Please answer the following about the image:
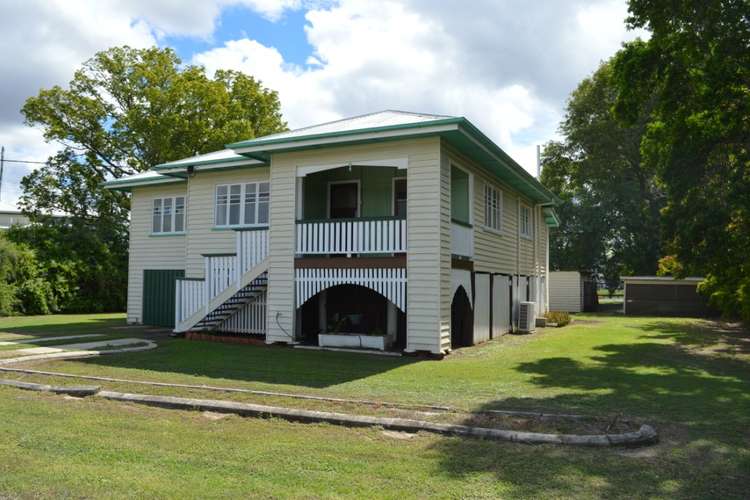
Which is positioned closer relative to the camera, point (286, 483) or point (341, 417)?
point (286, 483)

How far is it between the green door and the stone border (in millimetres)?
11675

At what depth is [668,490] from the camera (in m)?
4.56

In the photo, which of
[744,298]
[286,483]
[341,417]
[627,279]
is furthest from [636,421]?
[627,279]

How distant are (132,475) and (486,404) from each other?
441 centimetres

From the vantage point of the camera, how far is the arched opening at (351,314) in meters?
15.0

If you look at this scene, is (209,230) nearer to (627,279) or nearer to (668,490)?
(668,490)

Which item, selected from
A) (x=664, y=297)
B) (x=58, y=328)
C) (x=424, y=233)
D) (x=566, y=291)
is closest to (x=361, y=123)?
(x=424, y=233)

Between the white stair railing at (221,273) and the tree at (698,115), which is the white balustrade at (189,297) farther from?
the tree at (698,115)

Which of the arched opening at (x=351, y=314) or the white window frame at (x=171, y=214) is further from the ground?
the white window frame at (x=171, y=214)

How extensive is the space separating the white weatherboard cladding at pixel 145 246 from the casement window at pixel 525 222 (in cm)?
1155

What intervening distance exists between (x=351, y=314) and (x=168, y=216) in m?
8.09

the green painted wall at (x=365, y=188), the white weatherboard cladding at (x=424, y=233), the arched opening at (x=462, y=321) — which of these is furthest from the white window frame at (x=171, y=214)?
the arched opening at (x=462, y=321)

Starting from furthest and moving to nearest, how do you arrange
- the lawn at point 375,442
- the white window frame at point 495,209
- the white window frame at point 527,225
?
the white window frame at point 527,225 < the white window frame at point 495,209 < the lawn at point 375,442

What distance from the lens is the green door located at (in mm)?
19625
